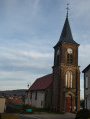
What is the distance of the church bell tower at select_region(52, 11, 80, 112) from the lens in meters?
37.7

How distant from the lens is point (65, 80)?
38719 millimetres

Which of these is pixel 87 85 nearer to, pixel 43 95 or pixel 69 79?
pixel 69 79

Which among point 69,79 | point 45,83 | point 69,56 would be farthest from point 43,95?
point 69,56

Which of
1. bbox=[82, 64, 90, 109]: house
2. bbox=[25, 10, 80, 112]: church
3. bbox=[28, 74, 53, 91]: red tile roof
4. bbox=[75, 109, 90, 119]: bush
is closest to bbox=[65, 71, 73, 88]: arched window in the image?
bbox=[25, 10, 80, 112]: church

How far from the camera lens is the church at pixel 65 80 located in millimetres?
37750

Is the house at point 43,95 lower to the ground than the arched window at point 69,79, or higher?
lower

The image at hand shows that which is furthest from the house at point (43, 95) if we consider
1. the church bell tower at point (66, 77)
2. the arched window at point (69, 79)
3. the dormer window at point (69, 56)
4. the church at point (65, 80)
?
the dormer window at point (69, 56)

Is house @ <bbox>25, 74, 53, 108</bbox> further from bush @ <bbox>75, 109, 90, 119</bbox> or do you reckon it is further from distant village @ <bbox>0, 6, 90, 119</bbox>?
bush @ <bbox>75, 109, 90, 119</bbox>

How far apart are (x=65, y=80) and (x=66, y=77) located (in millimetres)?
719

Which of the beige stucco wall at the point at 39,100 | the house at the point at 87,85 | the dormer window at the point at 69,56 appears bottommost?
the beige stucco wall at the point at 39,100

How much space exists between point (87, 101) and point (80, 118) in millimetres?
4050

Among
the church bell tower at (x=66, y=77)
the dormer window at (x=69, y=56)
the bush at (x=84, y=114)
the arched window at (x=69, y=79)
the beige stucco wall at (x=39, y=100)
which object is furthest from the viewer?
the beige stucco wall at (x=39, y=100)

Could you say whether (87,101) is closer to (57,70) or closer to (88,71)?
(88,71)

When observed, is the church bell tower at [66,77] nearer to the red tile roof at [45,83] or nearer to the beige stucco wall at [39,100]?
the red tile roof at [45,83]
